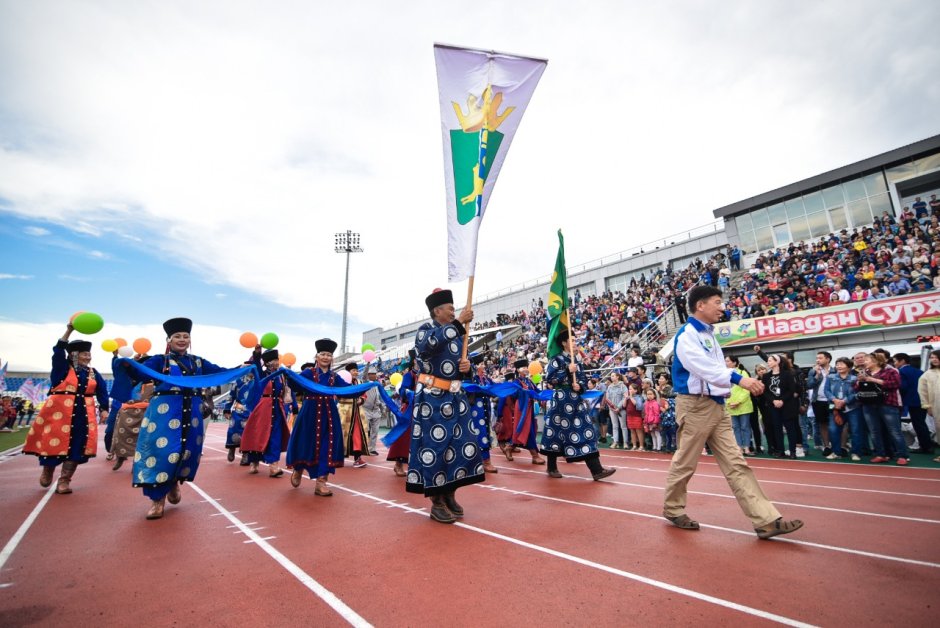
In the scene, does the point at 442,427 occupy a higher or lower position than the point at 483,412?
lower

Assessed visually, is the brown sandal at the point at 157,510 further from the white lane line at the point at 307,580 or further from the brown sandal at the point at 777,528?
the brown sandal at the point at 777,528

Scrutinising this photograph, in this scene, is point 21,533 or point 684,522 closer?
point 684,522

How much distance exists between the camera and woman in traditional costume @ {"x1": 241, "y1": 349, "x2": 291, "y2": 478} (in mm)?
8320

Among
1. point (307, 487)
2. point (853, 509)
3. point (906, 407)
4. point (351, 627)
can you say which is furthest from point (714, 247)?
point (351, 627)

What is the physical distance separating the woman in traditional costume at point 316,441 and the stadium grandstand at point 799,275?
269cm

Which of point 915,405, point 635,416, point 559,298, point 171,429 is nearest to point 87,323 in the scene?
point 171,429

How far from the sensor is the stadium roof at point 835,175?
1940cm

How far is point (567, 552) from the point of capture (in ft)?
11.5

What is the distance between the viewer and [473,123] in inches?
191

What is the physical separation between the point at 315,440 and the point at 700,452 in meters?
4.93

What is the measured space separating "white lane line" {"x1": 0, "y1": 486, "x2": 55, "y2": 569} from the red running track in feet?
0.11

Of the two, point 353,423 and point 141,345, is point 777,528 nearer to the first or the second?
point 353,423

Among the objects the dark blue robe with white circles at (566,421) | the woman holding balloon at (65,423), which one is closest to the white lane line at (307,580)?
the woman holding balloon at (65,423)

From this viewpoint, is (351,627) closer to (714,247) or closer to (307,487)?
(307,487)
